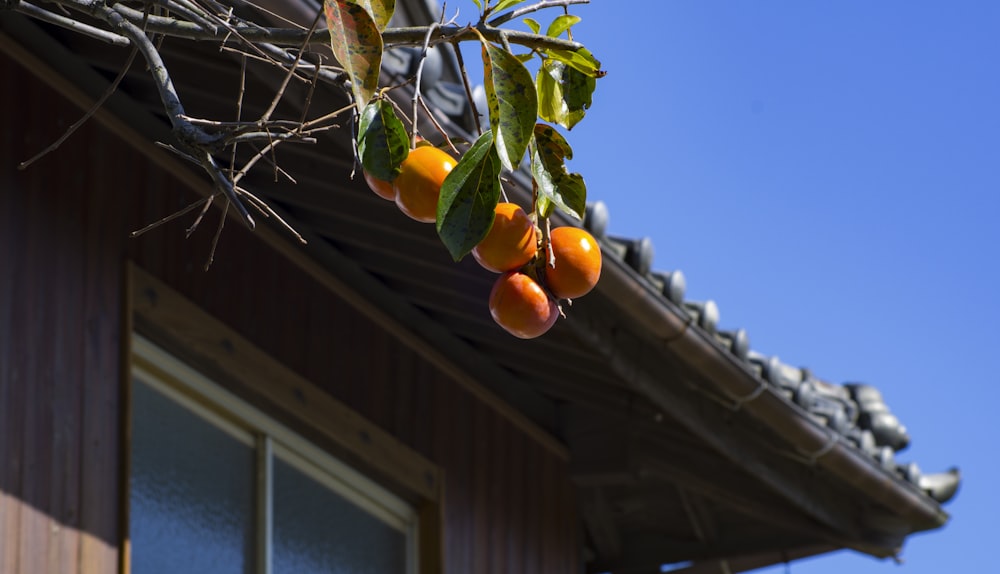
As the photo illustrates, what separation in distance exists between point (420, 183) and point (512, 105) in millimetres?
190

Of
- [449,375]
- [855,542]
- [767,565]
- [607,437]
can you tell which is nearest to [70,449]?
[449,375]

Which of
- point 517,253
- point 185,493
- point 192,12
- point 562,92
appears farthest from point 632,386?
point 192,12

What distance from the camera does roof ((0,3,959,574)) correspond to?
4.26 metres

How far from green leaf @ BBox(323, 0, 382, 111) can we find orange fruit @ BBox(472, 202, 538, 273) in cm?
24

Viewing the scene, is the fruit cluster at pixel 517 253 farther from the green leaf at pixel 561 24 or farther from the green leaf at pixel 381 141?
the green leaf at pixel 561 24

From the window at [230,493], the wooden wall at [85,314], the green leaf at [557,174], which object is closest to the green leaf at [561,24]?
the green leaf at [557,174]

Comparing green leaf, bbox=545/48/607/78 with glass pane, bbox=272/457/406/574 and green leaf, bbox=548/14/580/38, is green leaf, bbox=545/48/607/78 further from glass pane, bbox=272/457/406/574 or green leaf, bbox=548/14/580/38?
glass pane, bbox=272/457/406/574

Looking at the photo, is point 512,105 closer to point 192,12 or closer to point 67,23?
point 192,12

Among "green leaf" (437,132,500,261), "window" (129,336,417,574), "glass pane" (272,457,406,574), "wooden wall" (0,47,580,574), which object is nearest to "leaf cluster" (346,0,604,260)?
"green leaf" (437,132,500,261)

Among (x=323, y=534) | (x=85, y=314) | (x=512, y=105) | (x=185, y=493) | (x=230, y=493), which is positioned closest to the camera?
(x=512, y=105)

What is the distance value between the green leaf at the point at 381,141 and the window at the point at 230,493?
2532mm

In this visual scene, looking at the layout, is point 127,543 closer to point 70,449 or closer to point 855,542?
point 70,449

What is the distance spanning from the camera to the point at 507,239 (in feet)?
6.11

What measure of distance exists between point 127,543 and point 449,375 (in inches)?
70.5
